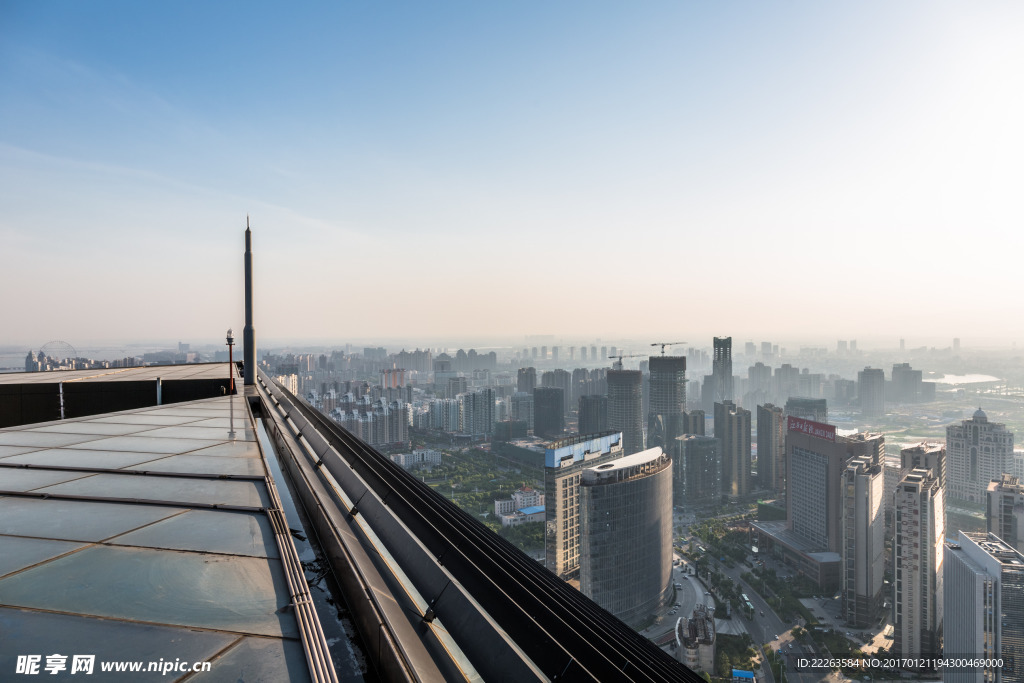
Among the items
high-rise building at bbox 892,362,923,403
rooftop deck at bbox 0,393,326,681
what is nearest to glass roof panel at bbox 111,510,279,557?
rooftop deck at bbox 0,393,326,681

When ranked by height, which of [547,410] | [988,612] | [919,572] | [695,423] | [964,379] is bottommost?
[919,572]

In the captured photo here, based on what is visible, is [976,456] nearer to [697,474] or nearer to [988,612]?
[697,474]

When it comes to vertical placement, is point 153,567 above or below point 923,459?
above

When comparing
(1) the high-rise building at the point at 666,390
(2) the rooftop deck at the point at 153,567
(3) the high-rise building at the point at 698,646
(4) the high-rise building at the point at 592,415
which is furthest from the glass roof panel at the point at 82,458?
(1) the high-rise building at the point at 666,390

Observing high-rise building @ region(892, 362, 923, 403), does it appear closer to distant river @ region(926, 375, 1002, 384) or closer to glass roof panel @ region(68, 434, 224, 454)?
distant river @ region(926, 375, 1002, 384)

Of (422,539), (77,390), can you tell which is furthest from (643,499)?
(422,539)

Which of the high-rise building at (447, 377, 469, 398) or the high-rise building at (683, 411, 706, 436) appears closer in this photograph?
the high-rise building at (683, 411, 706, 436)

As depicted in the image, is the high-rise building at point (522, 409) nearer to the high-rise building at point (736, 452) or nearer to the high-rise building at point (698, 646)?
the high-rise building at point (736, 452)

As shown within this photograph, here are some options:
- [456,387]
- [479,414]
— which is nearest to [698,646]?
[479,414]
